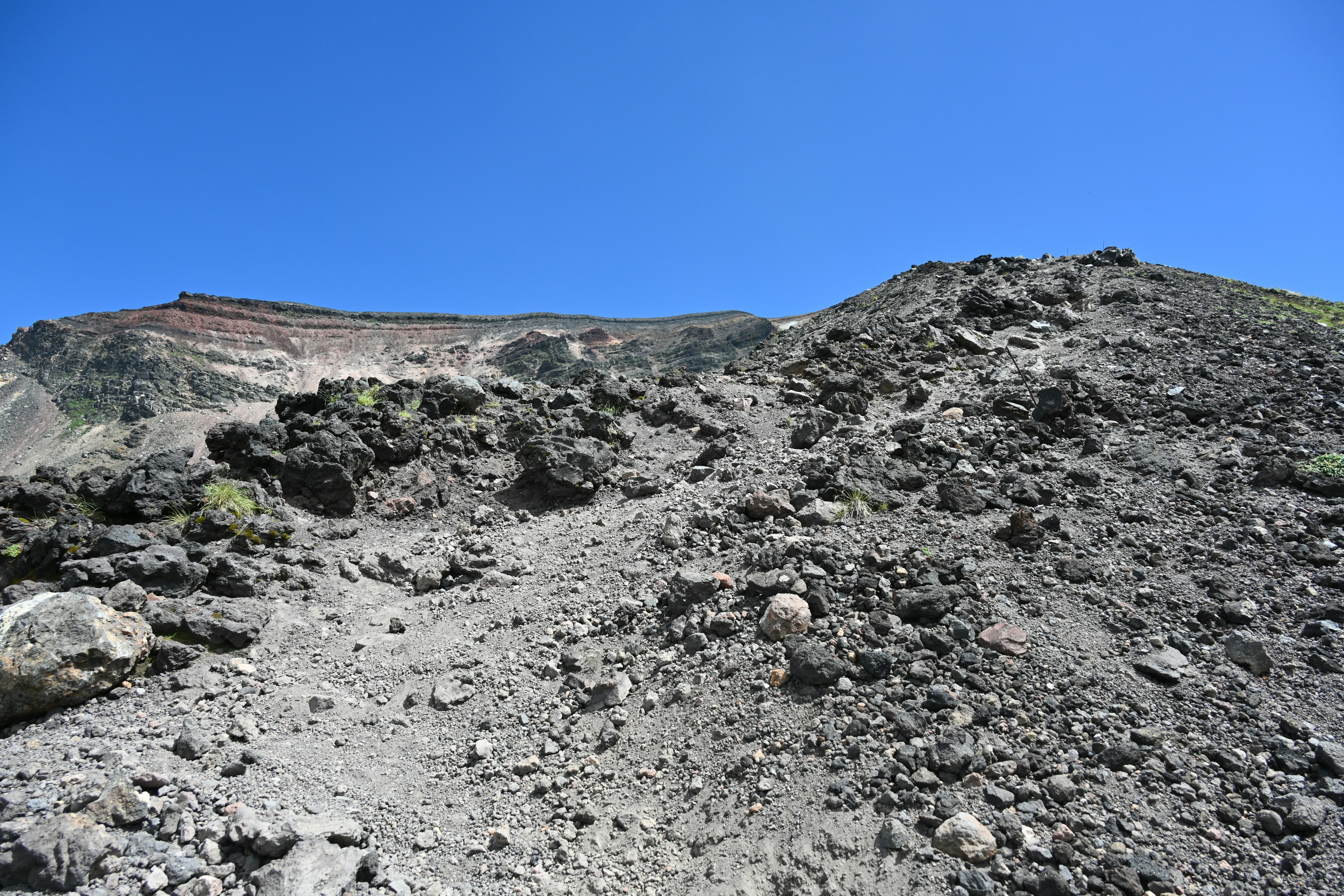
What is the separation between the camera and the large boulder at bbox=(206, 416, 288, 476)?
350 inches

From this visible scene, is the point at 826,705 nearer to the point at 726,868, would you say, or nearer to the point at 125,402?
the point at 726,868

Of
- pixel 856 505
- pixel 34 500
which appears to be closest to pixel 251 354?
pixel 34 500

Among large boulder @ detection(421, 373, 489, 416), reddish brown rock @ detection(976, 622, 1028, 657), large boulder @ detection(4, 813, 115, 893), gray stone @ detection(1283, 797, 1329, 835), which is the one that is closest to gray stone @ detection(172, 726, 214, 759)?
large boulder @ detection(4, 813, 115, 893)

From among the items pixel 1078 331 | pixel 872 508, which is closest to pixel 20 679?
pixel 872 508

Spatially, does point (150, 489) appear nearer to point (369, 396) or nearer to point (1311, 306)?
point (369, 396)

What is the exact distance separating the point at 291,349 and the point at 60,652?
55.7 metres

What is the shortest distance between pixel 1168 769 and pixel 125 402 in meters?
52.7

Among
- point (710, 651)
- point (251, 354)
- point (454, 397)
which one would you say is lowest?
point (710, 651)

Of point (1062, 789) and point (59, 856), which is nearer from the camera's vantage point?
point (59, 856)

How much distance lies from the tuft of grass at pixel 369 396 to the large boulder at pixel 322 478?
1447 mm

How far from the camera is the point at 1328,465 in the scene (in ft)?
23.0

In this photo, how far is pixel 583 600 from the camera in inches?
273

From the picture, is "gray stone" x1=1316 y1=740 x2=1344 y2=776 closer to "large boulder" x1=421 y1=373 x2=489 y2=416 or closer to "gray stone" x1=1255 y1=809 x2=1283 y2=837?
"gray stone" x1=1255 y1=809 x2=1283 y2=837

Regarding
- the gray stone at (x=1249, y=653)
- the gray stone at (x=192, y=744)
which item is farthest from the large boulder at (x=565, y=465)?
the gray stone at (x=1249, y=653)
